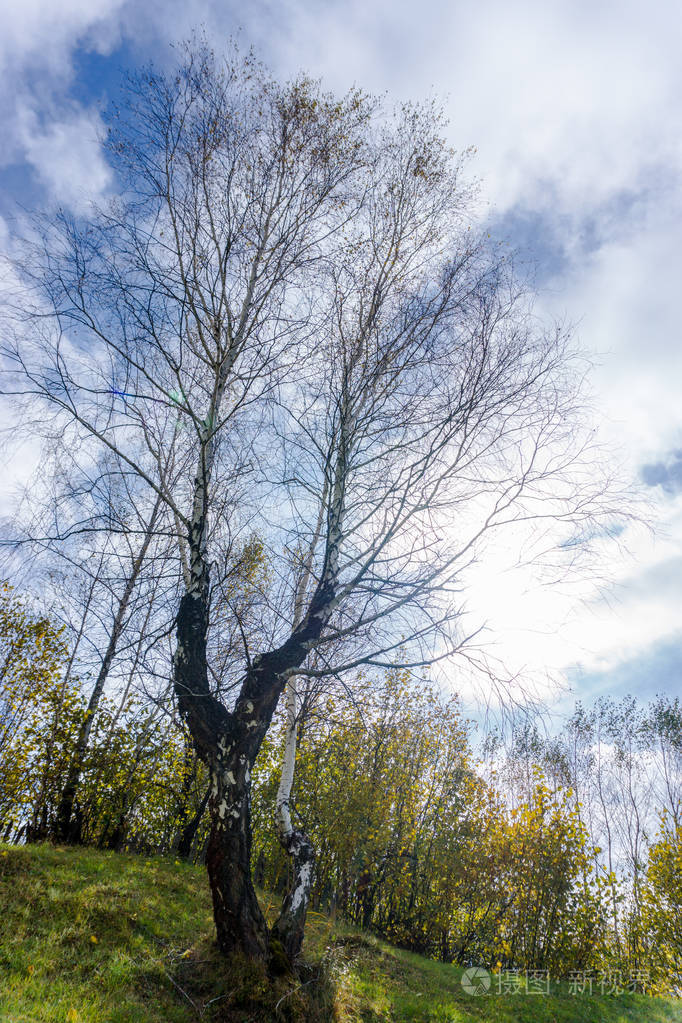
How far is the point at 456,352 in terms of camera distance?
15.7 feet

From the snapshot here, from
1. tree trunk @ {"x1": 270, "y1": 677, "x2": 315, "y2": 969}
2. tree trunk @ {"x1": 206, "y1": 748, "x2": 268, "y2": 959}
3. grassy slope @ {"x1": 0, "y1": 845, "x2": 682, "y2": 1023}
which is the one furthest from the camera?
tree trunk @ {"x1": 270, "y1": 677, "x2": 315, "y2": 969}

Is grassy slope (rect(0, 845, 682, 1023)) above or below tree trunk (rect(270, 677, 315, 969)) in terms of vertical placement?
below

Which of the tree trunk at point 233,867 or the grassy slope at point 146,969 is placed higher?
the tree trunk at point 233,867

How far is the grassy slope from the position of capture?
131 inches

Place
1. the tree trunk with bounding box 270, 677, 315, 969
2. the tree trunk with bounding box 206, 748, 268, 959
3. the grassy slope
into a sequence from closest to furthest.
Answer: the grassy slope
the tree trunk with bounding box 206, 748, 268, 959
the tree trunk with bounding box 270, 677, 315, 969

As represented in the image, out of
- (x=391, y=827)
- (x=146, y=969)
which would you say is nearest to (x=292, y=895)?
(x=146, y=969)

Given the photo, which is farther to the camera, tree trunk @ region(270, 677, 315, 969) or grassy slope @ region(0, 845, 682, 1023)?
tree trunk @ region(270, 677, 315, 969)

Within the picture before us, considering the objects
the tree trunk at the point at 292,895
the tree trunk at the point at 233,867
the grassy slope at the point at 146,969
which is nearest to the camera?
the grassy slope at the point at 146,969

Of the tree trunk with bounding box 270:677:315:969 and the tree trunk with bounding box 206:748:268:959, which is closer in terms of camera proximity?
the tree trunk with bounding box 206:748:268:959

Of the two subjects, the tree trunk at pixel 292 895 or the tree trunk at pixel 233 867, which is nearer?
the tree trunk at pixel 233 867

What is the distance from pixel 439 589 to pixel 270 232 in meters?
4.22

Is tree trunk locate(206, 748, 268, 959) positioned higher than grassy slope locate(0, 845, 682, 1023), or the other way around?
tree trunk locate(206, 748, 268, 959)

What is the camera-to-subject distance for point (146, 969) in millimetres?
3854

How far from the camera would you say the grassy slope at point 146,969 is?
332 cm
